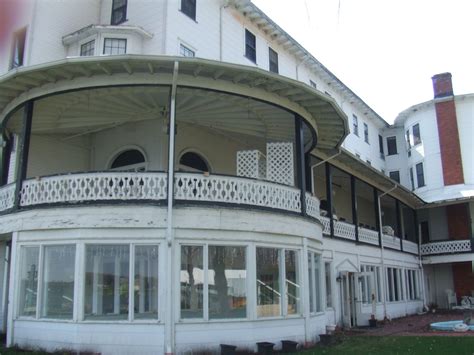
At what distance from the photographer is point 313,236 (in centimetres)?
1477

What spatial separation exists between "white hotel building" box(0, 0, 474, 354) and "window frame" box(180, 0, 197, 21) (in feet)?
0.19

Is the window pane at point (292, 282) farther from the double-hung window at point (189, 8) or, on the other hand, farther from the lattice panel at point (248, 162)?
the double-hung window at point (189, 8)

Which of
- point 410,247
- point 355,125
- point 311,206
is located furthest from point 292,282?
point 355,125

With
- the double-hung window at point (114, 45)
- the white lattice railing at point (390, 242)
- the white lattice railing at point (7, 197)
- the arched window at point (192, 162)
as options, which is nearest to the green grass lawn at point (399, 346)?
the arched window at point (192, 162)

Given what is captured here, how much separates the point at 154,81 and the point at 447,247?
23.7 metres

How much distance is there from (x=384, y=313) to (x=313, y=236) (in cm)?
1012

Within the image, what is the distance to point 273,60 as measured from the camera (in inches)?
944

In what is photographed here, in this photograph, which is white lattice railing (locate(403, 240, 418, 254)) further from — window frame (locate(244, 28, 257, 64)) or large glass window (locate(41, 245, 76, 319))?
large glass window (locate(41, 245, 76, 319))

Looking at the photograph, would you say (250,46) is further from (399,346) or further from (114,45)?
(399,346)

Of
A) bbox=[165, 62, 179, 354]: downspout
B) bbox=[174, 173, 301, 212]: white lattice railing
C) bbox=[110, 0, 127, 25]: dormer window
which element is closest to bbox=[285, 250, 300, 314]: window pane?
bbox=[174, 173, 301, 212]: white lattice railing

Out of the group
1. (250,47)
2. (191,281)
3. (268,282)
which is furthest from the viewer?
(250,47)

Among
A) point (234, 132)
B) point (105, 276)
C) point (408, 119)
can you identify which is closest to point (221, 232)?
point (105, 276)

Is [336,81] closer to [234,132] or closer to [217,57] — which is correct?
[217,57]

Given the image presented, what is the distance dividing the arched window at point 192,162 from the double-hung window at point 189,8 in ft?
17.7
